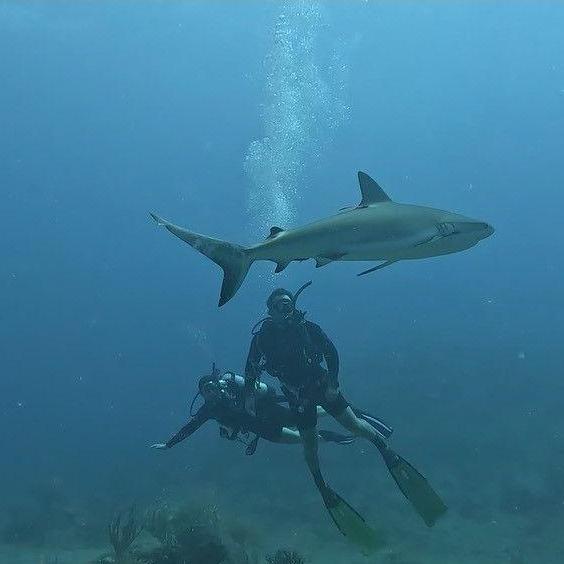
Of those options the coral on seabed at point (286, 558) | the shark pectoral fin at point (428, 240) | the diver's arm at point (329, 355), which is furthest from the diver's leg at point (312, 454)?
the shark pectoral fin at point (428, 240)

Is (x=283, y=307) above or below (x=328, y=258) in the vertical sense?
above

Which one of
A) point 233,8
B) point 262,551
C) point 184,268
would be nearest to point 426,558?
point 262,551

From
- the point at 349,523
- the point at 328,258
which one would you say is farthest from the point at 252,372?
the point at 328,258

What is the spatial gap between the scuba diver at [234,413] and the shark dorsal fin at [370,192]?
3897 millimetres

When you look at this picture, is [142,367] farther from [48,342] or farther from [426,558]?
[426,558]

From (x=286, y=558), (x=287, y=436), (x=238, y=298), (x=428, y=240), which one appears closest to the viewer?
(x=428, y=240)

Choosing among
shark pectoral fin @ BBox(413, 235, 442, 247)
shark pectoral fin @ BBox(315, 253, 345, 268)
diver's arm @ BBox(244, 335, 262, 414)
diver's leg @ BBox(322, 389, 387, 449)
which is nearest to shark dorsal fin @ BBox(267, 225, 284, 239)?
shark pectoral fin @ BBox(315, 253, 345, 268)

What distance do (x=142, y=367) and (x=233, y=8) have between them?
201ft

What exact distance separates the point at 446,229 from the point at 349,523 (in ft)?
15.1

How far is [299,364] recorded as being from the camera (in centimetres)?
771

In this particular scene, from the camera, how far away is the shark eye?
5332 millimetres

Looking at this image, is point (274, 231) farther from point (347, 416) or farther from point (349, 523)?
point (349, 523)

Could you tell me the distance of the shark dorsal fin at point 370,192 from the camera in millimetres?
6172

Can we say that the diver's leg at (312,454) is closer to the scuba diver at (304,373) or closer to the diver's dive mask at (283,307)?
the scuba diver at (304,373)
